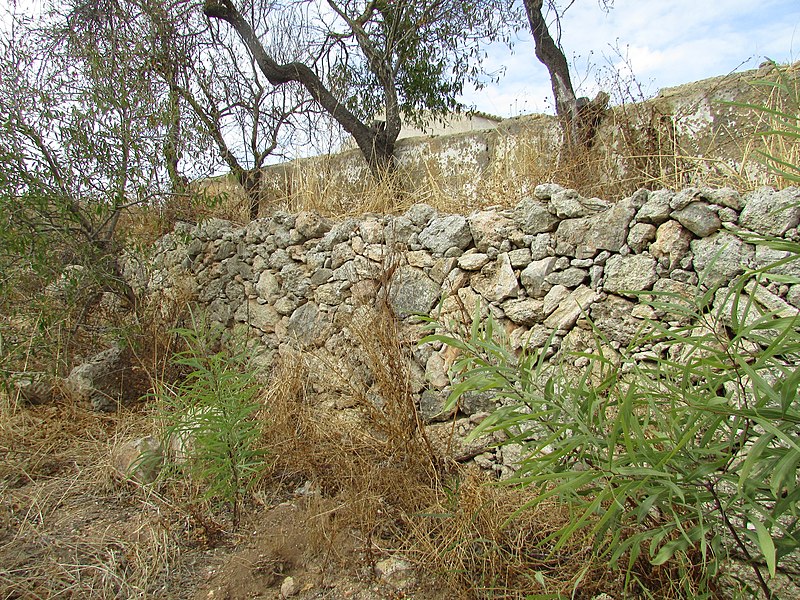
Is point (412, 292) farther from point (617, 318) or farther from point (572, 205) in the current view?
point (617, 318)

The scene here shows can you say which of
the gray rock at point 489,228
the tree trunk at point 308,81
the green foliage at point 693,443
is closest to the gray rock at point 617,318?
the gray rock at point 489,228

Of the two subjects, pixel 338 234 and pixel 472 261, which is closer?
pixel 472 261

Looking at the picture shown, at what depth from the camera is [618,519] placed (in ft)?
4.58

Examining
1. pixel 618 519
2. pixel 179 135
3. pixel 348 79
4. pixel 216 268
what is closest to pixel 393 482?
pixel 618 519

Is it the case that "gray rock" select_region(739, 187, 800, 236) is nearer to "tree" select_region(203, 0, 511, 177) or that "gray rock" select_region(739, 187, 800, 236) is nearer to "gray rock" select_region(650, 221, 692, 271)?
"gray rock" select_region(650, 221, 692, 271)

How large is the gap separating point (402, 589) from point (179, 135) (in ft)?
12.8

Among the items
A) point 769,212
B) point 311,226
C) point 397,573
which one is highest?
point 311,226

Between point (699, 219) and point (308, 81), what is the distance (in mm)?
4547

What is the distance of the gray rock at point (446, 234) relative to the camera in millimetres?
3211

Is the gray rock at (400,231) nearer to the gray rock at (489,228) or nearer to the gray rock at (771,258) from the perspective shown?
the gray rock at (489,228)

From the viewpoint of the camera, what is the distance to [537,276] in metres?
2.84

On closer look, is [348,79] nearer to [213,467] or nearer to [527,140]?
[527,140]

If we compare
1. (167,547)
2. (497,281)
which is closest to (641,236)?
(497,281)

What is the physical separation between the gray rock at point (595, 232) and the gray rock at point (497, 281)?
0.29 m
